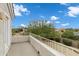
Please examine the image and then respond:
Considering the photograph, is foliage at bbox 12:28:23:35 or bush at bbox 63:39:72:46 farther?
foliage at bbox 12:28:23:35

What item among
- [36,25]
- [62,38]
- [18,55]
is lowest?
[18,55]

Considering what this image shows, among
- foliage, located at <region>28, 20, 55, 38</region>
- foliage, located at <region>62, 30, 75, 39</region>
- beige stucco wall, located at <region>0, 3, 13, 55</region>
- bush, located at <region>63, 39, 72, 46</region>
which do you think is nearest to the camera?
bush, located at <region>63, 39, 72, 46</region>

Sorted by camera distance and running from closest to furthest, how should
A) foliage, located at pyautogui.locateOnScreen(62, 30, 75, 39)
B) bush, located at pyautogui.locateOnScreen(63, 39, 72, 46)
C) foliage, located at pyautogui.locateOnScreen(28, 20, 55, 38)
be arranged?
bush, located at pyautogui.locateOnScreen(63, 39, 72, 46), foliage, located at pyautogui.locateOnScreen(62, 30, 75, 39), foliage, located at pyautogui.locateOnScreen(28, 20, 55, 38)

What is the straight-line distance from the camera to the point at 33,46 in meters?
3.41

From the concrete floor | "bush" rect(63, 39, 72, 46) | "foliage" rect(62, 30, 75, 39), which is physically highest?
"foliage" rect(62, 30, 75, 39)

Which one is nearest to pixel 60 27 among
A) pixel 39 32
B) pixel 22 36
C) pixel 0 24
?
pixel 39 32

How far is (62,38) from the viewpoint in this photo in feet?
9.73

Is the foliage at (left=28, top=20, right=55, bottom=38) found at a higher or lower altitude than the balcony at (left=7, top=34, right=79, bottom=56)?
higher

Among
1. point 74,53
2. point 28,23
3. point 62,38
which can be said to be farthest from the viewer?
point 28,23

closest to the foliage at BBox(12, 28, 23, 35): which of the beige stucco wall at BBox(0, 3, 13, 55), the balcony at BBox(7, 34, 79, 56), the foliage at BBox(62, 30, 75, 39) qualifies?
the balcony at BBox(7, 34, 79, 56)

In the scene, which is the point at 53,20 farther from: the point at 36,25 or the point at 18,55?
the point at 18,55

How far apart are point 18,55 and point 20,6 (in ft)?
2.80

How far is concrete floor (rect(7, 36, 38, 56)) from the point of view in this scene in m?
3.16

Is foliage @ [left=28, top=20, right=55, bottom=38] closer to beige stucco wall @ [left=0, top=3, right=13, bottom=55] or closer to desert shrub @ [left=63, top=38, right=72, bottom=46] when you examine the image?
desert shrub @ [left=63, top=38, right=72, bottom=46]
